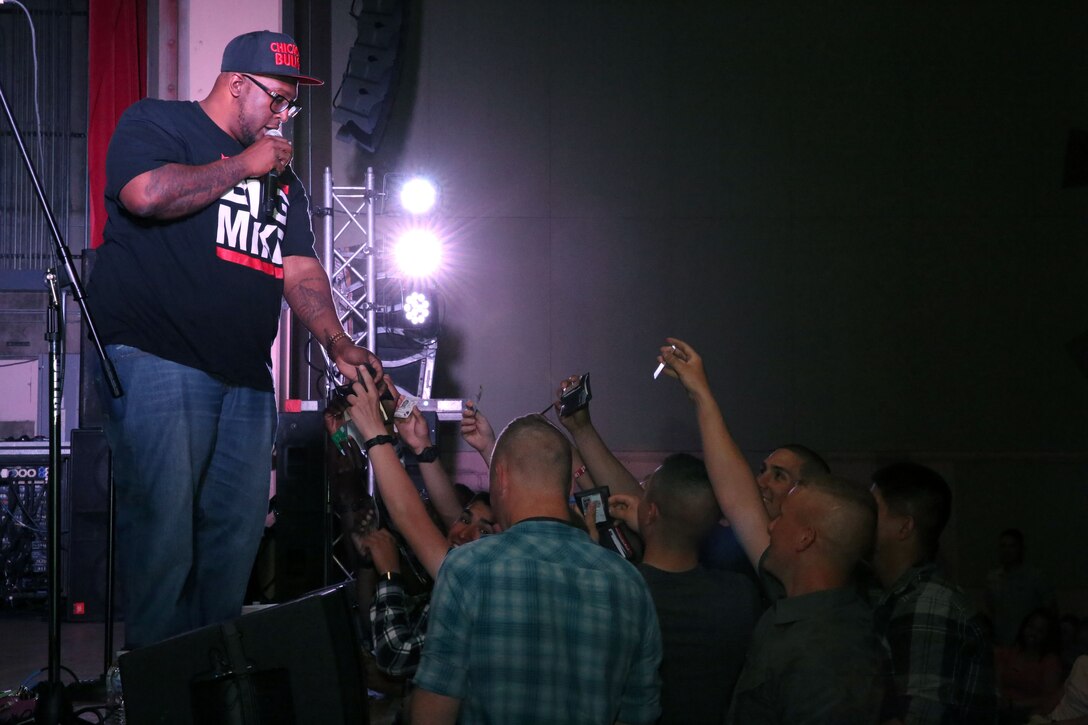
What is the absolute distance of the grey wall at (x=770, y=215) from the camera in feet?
23.1

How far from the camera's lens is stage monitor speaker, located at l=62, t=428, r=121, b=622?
517 centimetres

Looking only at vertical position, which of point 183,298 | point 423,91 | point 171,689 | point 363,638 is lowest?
point 363,638

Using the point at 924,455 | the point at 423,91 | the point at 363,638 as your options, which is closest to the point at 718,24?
the point at 423,91

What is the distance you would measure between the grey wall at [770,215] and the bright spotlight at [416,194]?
2.72 feet

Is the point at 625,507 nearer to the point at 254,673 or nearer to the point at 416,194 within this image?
the point at 254,673

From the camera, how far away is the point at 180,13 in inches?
229

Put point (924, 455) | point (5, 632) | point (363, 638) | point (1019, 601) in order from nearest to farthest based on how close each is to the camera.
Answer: point (363, 638) < point (5, 632) < point (1019, 601) < point (924, 455)

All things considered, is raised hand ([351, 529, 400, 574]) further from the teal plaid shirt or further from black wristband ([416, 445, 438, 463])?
the teal plaid shirt

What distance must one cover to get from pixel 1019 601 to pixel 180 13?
6.05m

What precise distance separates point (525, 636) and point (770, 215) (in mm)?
5923

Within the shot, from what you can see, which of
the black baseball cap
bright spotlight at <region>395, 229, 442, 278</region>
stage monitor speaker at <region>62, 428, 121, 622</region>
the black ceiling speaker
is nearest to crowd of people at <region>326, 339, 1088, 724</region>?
the black baseball cap

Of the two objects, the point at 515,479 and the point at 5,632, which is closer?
the point at 515,479

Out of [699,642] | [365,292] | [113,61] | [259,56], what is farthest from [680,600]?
[113,61]

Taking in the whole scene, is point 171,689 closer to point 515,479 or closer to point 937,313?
point 515,479
